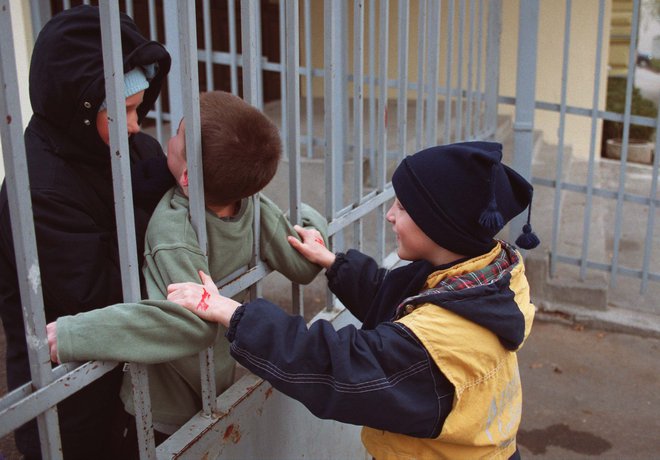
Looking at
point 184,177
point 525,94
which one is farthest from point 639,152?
point 184,177

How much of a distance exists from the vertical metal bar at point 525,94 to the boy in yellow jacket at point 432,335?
307 centimetres

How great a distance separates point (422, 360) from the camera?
164 centimetres

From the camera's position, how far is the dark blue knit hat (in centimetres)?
170

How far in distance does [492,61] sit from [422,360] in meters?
3.79

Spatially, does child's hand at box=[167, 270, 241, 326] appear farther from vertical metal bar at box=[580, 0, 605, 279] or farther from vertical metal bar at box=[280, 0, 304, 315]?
vertical metal bar at box=[580, 0, 605, 279]

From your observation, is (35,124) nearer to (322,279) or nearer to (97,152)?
(97,152)

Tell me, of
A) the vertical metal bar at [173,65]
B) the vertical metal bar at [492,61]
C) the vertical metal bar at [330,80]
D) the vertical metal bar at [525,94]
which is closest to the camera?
the vertical metal bar at [330,80]

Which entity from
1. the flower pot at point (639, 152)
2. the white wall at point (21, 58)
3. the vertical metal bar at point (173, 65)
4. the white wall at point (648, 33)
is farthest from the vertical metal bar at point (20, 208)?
the white wall at point (648, 33)

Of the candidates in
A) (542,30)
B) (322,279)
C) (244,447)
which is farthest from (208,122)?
(542,30)

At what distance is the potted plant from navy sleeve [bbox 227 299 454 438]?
328 inches

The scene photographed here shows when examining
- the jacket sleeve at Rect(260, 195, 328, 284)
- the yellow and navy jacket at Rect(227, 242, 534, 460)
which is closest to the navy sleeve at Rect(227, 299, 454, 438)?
the yellow and navy jacket at Rect(227, 242, 534, 460)

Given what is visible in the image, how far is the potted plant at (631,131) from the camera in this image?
943 centimetres

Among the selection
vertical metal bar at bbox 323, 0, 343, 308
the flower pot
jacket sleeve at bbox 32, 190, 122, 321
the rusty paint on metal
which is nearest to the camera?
jacket sleeve at bbox 32, 190, 122, 321

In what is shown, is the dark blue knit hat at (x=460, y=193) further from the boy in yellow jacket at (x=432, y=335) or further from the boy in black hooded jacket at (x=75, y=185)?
the boy in black hooded jacket at (x=75, y=185)
